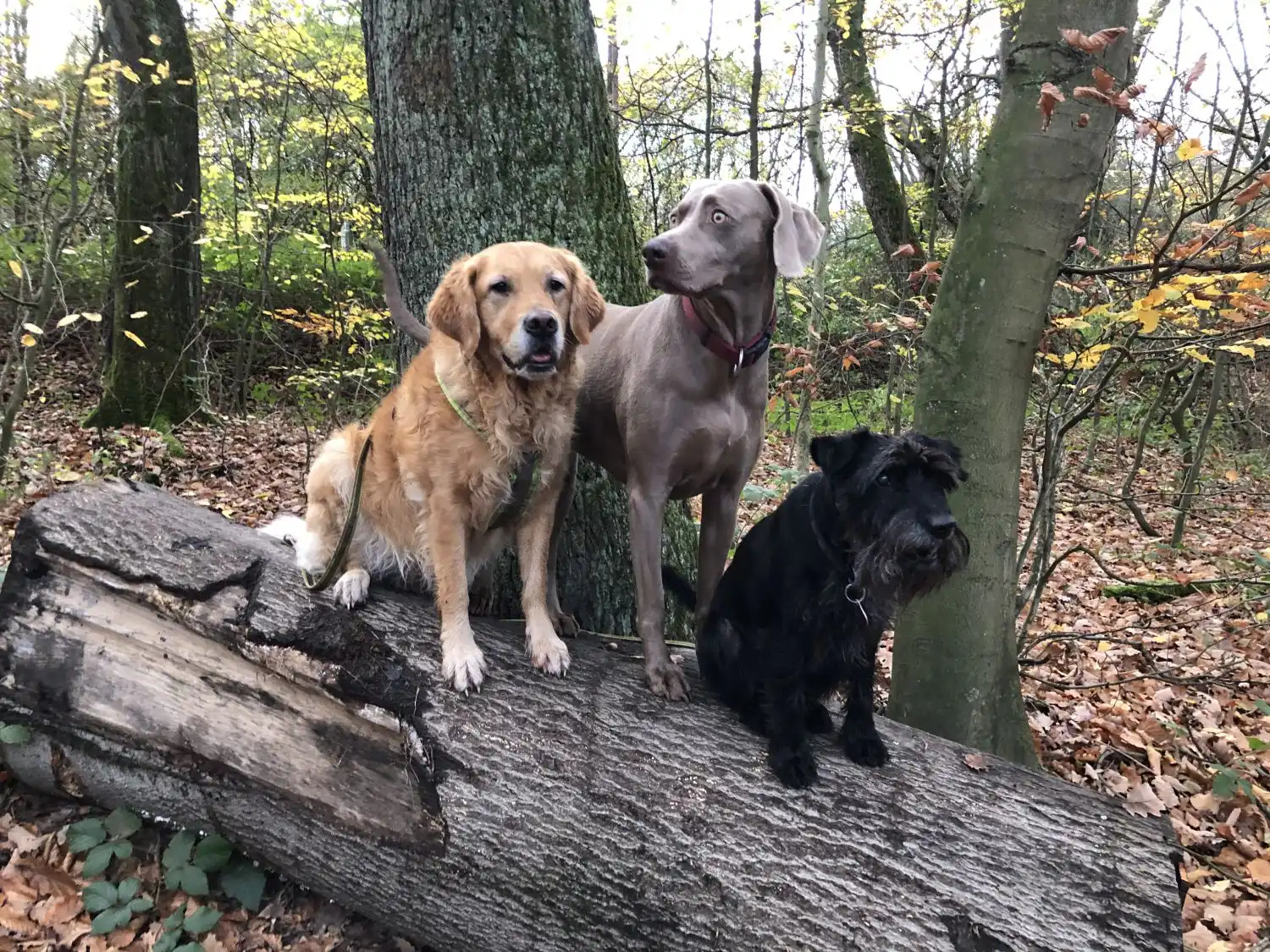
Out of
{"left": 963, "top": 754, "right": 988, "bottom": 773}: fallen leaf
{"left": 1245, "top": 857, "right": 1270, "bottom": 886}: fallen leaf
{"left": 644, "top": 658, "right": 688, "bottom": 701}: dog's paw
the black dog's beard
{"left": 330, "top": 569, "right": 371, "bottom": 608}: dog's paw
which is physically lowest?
{"left": 1245, "top": 857, "right": 1270, "bottom": 886}: fallen leaf

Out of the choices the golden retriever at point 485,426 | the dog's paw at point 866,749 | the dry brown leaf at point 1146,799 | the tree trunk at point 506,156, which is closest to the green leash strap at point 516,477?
the golden retriever at point 485,426

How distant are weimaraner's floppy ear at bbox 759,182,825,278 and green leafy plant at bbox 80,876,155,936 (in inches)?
132

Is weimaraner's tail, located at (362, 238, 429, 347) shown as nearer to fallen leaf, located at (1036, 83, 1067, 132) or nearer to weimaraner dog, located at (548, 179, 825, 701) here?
weimaraner dog, located at (548, 179, 825, 701)

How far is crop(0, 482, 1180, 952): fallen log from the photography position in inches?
90.7

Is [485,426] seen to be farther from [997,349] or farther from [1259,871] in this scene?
[1259,871]

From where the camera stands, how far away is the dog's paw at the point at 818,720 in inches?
121

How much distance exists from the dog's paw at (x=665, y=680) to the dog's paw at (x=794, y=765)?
45 centimetres

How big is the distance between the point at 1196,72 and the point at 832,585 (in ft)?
8.06

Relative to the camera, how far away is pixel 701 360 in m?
3.04

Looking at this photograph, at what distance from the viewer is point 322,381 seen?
864cm

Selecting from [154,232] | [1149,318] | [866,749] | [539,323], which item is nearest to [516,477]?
[539,323]

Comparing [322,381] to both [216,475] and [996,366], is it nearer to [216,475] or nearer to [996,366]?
[216,475]

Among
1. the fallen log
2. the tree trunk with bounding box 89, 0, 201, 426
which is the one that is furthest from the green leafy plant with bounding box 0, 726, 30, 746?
the tree trunk with bounding box 89, 0, 201, 426

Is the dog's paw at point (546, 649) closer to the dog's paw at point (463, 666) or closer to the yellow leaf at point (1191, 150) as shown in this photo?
the dog's paw at point (463, 666)
